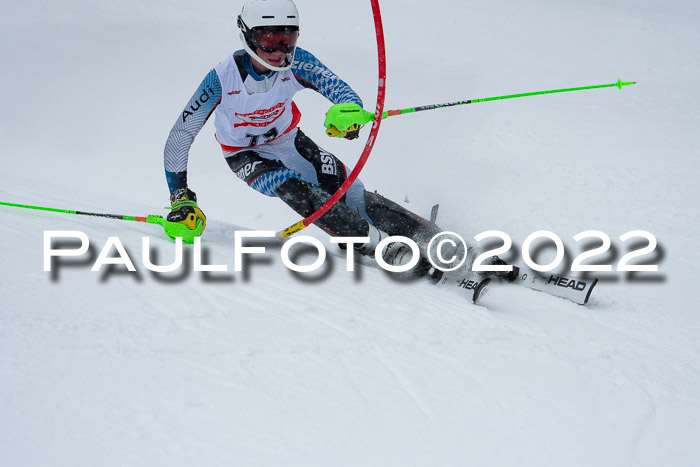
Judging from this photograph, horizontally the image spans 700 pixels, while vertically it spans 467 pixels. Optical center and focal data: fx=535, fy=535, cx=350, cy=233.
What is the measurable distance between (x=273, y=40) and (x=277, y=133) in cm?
78

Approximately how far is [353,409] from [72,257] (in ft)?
5.48

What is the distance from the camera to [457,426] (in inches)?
64.4

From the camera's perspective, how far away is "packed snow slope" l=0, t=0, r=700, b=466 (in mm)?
1506

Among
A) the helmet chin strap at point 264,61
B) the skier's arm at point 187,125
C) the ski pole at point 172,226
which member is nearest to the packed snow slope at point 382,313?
the ski pole at point 172,226

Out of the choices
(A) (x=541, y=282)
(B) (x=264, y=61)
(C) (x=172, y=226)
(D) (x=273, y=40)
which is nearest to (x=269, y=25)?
(D) (x=273, y=40)

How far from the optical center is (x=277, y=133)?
390 cm

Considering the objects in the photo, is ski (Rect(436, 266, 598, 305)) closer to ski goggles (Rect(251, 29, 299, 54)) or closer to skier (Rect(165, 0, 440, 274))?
skier (Rect(165, 0, 440, 274))

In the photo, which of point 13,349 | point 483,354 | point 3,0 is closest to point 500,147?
point 483,354

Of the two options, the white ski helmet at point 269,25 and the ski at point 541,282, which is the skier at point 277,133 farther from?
the ski at point 541,282

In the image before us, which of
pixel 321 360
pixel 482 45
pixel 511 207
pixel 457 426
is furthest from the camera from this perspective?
pixel 482 45

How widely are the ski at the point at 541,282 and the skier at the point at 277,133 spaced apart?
349mm

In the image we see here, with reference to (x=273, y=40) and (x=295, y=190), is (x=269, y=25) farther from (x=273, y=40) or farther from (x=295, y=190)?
(x=295, y=190)

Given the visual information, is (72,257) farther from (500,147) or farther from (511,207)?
(500,147)

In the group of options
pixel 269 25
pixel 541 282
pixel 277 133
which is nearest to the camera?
pixel 269 25
